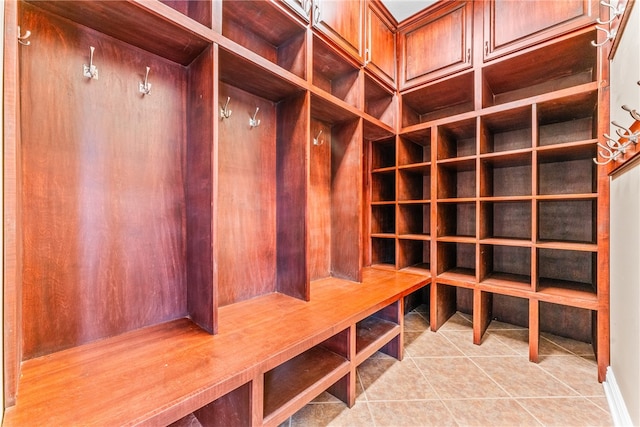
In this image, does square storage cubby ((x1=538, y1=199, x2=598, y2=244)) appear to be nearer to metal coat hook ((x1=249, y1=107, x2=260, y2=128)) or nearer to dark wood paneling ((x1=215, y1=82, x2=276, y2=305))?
dark wood paneling ((x1=215, y1=82, x2=276, y2=305))

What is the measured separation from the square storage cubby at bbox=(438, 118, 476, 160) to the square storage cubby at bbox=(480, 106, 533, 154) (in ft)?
0.40

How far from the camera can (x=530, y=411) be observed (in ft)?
4.33

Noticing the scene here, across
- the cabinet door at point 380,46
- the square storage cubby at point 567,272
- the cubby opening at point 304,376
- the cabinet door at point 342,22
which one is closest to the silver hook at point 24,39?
the cabinet door at point 342,22

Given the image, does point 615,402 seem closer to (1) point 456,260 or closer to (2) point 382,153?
(1) point 456,260

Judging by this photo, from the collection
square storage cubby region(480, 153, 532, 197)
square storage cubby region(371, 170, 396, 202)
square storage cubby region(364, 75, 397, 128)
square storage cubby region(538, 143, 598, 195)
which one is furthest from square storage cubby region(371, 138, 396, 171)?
square storage cubby region(538, 143, 598, 195)

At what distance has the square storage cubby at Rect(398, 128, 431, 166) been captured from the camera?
2377 millimetres

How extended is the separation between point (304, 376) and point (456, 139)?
246 centimetres

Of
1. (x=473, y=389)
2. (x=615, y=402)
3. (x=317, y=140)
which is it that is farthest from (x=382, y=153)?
(x=615, y=402)

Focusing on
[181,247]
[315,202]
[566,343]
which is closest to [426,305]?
[566,343]

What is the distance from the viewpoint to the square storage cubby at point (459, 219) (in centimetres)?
234

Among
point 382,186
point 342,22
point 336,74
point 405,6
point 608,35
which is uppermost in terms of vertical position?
point 405,6

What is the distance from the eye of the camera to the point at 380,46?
219 centimetres

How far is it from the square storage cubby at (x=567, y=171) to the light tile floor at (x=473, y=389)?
1187mm

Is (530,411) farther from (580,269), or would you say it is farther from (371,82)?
(371,82)
